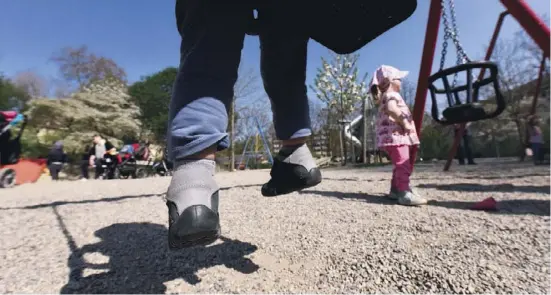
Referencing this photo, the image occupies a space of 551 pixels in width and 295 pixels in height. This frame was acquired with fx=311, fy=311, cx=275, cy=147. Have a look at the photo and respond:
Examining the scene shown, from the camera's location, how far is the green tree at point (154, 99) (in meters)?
17.2

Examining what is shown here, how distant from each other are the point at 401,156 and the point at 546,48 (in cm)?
129

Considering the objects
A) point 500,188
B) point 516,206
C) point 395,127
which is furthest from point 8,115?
point 500,188

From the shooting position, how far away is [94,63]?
16516 millimetres

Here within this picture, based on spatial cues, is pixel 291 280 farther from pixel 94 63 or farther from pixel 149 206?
pixel 94 63

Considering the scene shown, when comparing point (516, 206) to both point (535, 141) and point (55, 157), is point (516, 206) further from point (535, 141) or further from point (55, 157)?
point (55, 157)

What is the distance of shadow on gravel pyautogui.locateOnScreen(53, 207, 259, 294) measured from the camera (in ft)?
3.34

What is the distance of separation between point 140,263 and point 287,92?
2.85 ft

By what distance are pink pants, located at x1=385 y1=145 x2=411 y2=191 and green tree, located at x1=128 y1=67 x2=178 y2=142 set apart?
51.4ft

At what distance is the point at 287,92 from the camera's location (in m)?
0.87

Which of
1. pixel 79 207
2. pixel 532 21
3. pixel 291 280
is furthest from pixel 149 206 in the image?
pixel 532 21

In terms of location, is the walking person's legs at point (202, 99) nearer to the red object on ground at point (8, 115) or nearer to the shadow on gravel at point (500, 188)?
the shadow on gravel at point (500, 188)

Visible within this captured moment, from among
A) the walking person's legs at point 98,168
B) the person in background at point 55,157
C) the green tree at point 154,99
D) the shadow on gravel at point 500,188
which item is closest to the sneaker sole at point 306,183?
the shadow on gravel at point 500,188

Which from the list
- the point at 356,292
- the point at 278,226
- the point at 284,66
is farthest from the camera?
the point at 278,226

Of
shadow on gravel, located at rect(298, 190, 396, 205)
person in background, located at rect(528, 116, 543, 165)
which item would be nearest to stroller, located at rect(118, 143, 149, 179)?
shadow on gravel, located at rect(298, 190, 396, 205)
